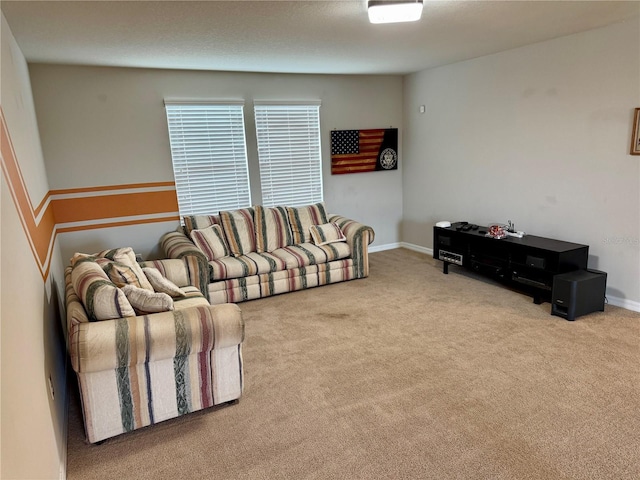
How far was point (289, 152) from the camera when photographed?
5309mm

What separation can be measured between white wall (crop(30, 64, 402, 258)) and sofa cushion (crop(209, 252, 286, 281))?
1078mm

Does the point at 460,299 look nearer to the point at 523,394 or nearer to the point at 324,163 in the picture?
the point at 523,394

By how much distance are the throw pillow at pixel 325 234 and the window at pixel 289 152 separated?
84cm

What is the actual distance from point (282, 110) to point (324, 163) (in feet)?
2.86

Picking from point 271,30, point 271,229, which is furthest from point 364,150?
point 271,30

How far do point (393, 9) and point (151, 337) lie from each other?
233cm

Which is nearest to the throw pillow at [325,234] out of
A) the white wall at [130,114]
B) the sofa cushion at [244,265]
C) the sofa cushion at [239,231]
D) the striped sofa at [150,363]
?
the sofa cushion at [244,265]

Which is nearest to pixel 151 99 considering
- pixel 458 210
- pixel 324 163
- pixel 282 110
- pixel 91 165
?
pixel 91 165

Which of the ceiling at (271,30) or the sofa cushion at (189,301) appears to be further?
the sofa cushion at (189,301)

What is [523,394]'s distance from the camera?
2457mm

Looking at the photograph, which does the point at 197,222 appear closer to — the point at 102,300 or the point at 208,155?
the point at 208,155

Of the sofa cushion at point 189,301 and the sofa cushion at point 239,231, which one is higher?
the sofa cushion at point 239,231

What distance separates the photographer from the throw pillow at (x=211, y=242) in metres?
4.25

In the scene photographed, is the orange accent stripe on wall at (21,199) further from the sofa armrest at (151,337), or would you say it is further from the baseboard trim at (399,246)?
the baseboard trim at (399,246)
